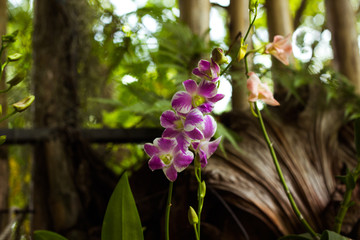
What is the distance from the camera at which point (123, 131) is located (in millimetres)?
964

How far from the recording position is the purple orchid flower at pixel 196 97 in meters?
0.37

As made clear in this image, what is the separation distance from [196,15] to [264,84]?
25.3 inches

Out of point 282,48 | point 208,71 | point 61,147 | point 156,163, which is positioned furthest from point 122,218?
point 61,147

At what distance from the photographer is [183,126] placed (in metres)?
0.37

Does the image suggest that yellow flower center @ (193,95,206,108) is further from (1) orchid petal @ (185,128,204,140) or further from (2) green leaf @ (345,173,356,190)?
(2) green leaf @ (345,173,356,190)

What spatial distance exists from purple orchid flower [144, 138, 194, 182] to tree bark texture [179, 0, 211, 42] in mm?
707

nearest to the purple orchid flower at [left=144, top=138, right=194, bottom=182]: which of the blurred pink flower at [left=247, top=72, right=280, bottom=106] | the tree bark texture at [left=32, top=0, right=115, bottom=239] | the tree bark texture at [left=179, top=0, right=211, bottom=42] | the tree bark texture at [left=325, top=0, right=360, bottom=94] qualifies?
the blurred pink flower at [left=247, top=72, right=280, bottom=106]

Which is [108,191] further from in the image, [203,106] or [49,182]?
[203,106]

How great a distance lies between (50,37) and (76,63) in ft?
0.36

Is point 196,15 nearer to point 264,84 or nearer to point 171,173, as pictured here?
point 264,84

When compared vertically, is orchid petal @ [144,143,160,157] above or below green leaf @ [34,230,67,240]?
above

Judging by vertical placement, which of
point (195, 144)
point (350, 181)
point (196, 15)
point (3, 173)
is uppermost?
point (196, 15)

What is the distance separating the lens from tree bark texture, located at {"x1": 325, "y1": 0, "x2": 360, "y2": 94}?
43.7 inches

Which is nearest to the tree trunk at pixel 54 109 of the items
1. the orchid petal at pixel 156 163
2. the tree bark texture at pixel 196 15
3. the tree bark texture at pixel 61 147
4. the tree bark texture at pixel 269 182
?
the tree bark texture at pixel 61 147
